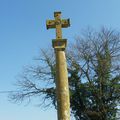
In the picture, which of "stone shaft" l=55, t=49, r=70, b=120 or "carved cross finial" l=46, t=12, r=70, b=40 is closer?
"stone shaft" l=55, t=49, r=70, b=120

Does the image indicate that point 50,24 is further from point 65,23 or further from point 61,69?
point 61,69

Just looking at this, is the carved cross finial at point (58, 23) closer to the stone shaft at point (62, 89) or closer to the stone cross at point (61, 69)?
the stone cross at point (61, 69)

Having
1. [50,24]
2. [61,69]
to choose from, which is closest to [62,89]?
[61,69]

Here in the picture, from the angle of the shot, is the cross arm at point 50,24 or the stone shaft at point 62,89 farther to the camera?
the cross arm at point 50,24

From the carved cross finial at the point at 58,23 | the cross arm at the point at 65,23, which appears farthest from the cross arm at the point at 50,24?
the cross arm at the point at 65,23

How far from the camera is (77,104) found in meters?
31.7

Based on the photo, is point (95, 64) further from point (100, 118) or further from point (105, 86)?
point (100, 118)

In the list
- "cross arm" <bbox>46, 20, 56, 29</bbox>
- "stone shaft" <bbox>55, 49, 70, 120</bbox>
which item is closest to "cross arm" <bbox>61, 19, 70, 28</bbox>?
"cross arm" <bbox>46, 20, 56, 29</bbox>

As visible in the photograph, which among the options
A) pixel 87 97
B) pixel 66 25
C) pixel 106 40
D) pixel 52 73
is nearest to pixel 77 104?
pixel 87 97

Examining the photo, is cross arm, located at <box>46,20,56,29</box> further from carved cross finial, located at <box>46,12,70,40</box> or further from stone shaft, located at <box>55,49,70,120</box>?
stone shaft, located at <box>55,49,70,120</box>

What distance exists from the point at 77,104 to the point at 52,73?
3457 mm

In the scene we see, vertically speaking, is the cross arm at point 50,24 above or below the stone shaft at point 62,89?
above

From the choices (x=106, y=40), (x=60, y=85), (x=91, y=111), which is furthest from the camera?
(x=106, y=40)

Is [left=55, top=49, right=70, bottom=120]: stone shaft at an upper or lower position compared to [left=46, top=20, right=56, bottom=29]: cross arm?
lower
